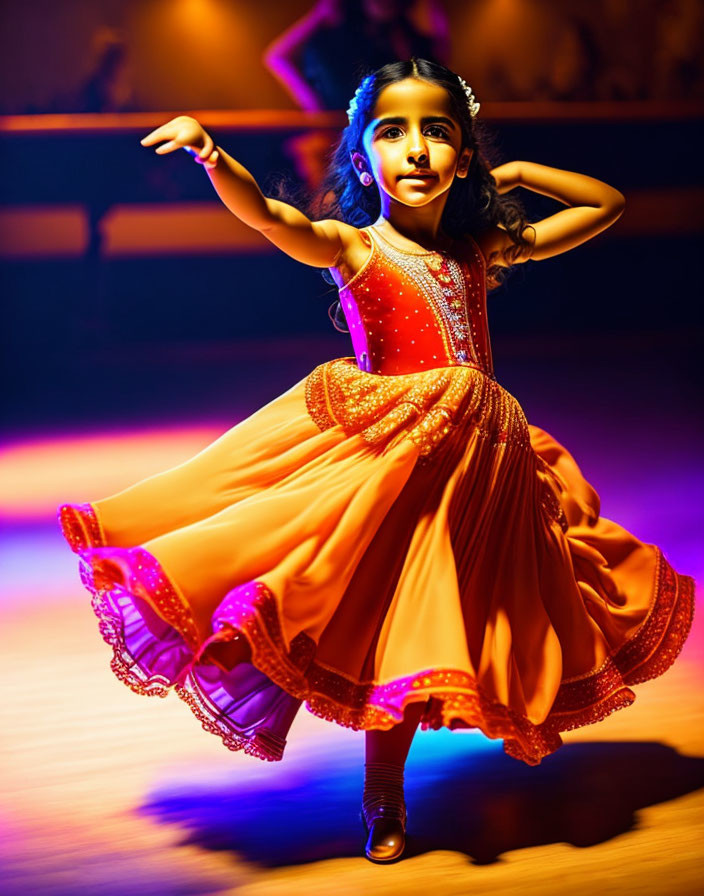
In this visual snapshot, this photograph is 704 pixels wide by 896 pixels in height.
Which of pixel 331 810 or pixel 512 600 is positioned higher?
pixel 512 600

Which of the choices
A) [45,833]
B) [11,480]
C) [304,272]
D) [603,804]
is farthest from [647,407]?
[45,833]

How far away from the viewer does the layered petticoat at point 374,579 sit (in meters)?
1.76

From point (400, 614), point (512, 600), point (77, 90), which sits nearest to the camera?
point (400, 614)

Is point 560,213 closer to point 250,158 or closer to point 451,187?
point 451,187

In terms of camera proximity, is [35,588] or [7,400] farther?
[7,400]

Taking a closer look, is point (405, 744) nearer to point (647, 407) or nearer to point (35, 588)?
point (35, 588)

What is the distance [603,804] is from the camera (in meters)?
2.07

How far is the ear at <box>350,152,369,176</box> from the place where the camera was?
83.1 inches

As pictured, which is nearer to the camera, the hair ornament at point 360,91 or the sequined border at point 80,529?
the sequined border at point 80,529

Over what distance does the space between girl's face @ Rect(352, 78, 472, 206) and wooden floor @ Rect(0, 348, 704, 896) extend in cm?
99

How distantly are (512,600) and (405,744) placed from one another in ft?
0.91

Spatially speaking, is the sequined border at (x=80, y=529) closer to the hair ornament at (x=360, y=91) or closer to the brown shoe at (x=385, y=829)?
the brown shoe at (x=385, y=829)

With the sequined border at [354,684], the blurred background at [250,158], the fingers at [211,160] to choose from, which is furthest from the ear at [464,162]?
the blurred background at [250,158]

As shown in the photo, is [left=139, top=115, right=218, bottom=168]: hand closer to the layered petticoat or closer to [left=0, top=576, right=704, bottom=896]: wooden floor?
the layered petticoat
